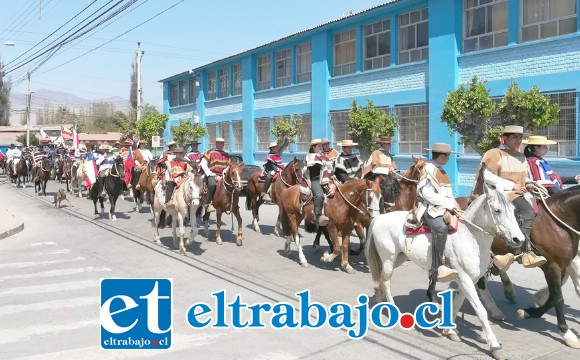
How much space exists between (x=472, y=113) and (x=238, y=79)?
2627cm

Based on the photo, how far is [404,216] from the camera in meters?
7.76

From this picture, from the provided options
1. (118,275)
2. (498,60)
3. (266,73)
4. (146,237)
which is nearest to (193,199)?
(118,275)

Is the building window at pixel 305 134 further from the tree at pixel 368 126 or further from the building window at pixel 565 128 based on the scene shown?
the building window at pixel 565 128

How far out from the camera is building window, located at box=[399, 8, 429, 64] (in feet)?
80.9

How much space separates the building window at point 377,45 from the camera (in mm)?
26797

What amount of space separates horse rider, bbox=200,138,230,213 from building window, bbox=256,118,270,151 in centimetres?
Result: 2139

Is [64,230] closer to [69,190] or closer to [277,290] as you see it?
[277,290]

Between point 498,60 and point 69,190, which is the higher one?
point 498,60

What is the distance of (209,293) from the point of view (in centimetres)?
895

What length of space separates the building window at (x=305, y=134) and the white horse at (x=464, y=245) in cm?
2420

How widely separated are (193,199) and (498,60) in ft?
48.4

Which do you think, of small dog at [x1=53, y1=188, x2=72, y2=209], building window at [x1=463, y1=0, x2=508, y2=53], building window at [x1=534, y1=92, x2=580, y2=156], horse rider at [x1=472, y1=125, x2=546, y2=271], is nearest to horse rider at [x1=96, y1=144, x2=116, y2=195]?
small dog at [x1=53, y1=188, x2=72, y2=209]

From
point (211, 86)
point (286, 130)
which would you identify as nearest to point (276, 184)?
point (286, 130)

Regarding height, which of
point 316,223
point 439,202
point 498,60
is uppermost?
point 498,60
